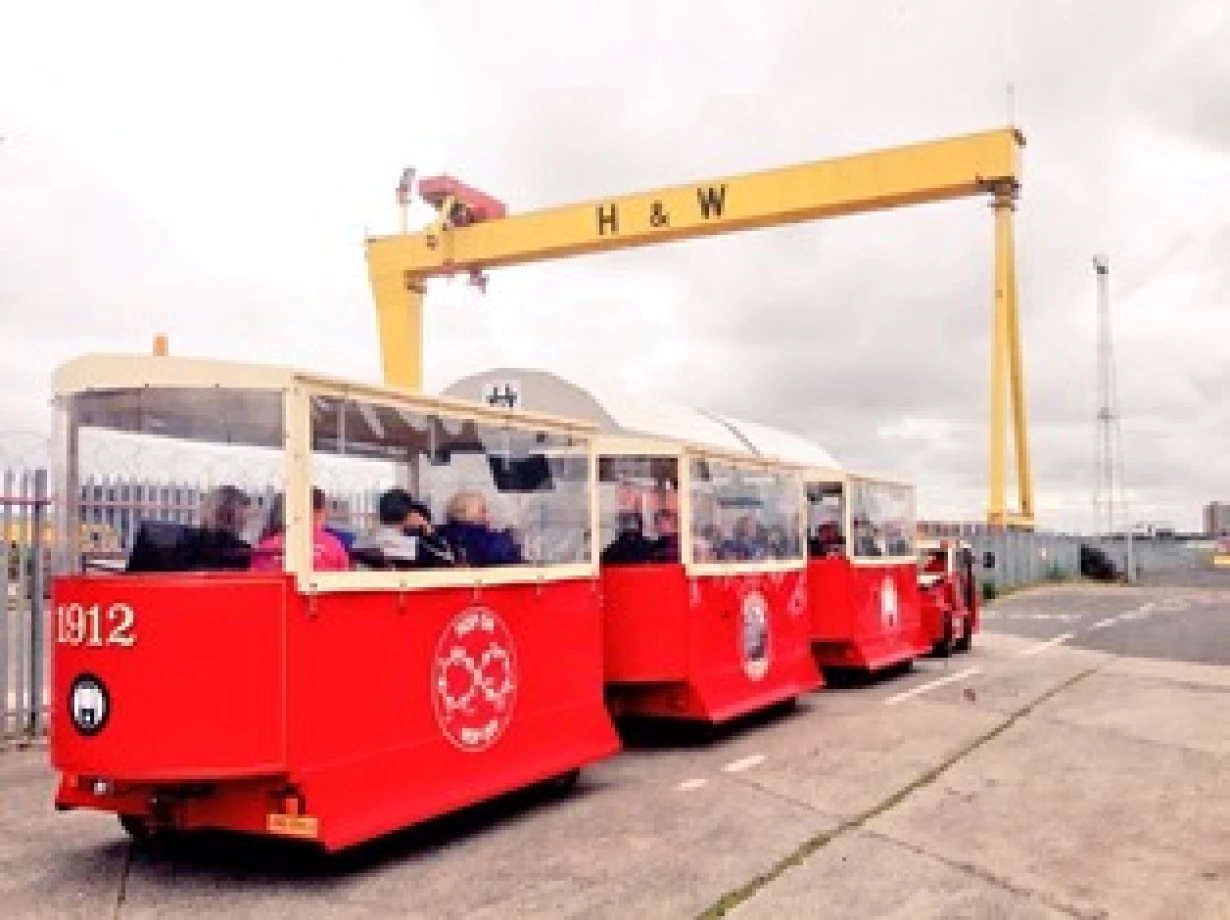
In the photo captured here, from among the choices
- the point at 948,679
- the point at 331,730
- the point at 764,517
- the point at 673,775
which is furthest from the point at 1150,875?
the point at 948,679

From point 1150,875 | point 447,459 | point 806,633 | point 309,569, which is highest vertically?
point 447,459

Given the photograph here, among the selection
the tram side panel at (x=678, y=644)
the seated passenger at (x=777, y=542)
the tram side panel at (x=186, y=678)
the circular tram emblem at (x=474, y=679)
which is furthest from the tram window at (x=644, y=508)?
the tram side panel at (x=186, y=678)

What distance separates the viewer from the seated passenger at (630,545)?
10.8 m

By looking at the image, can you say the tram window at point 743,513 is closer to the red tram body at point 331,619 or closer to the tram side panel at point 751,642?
the tram side panel at point 751,642

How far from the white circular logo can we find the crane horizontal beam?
1277cm

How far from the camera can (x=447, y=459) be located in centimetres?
814

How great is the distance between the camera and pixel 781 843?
7488 millimetres

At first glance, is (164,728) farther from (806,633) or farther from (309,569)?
(806,633)

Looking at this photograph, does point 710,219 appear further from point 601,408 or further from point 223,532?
point 223,532

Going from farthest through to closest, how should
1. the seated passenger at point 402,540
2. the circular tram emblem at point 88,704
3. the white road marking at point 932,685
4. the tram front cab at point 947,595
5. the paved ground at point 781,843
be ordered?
the tram front cab at point 947,595, the white road marking at point 932,685, the seated passenger at point 402,540, the circular tram emblem at point 88,704, the paved ground at point 781,843

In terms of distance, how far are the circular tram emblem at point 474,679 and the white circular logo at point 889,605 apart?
841 cm

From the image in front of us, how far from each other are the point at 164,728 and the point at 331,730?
0.85 metres

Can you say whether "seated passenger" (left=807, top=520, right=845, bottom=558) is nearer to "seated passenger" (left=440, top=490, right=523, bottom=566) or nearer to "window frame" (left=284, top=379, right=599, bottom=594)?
"window frame" (left=284, top=379, right=599, bottom=594)

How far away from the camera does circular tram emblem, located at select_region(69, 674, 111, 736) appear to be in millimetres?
6570
